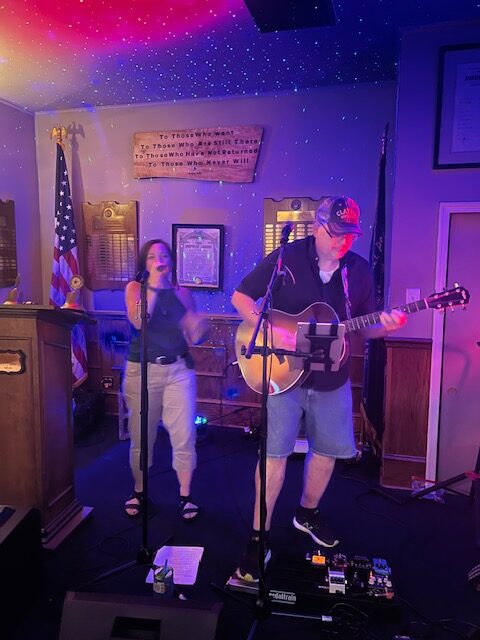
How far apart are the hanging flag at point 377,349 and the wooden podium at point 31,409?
7.55 ft

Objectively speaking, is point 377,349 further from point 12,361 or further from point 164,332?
point 12,361

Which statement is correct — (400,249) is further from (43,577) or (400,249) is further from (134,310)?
(43,577)

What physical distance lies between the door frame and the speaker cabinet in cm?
234

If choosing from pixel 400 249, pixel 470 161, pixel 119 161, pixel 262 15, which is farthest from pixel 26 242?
pixel 470 161

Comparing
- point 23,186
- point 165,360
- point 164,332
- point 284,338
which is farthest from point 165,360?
point 23,186

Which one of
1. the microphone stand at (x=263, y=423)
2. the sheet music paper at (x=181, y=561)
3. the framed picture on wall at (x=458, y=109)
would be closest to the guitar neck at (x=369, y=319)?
the microphone stand at (x=263, y=423)

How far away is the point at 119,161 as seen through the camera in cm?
475

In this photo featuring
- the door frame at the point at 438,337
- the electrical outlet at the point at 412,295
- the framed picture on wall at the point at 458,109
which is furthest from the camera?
the electrical outlet at the point at 412,295

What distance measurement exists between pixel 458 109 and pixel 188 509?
322 cm

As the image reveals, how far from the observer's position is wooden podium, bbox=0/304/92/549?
2.48m

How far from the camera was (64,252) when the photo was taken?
15.4 ft

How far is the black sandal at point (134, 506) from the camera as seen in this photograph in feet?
9.57

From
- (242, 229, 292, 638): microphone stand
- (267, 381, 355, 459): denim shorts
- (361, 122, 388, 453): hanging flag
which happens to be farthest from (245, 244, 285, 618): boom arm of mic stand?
(361, 122, 388, 453): hanging flag

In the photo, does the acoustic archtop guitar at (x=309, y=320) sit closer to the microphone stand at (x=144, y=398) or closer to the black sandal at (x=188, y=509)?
the microphone stand at (x=144, y=398)
